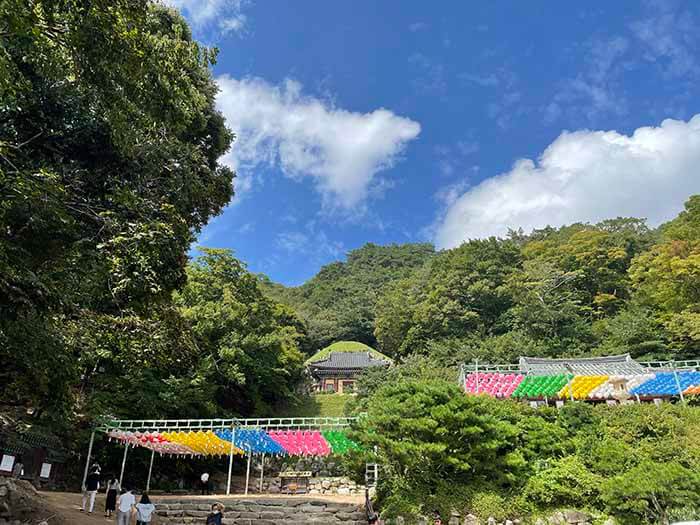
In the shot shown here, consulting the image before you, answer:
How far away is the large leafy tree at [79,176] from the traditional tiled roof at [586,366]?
54.2ft

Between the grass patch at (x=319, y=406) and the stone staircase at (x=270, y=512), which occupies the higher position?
the grass patch at (x=319, y=406)

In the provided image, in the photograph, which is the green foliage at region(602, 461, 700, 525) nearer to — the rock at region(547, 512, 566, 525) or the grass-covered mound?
the rock at region(547, 512, 566, 525)

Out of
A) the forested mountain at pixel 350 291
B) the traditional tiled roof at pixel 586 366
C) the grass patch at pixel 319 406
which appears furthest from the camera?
the forested mountain at pixel 350 291

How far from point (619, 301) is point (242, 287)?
78.3ft

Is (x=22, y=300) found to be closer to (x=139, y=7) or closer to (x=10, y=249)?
(x=10, y=249)

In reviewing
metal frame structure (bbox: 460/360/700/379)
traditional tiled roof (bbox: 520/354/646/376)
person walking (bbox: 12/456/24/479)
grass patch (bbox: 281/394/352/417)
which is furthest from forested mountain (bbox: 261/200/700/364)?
person walking (bbox: 12/456/24/479)

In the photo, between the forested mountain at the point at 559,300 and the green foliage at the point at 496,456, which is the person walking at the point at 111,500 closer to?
Result: the green foliage at the point at 496,456

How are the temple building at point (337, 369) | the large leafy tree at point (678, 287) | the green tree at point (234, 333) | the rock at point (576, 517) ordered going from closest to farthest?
the rock at point (576, 517) < the green tree at point (234, 333) < the large leafy tree at point (678, 287) < the temple building at point (337, 369)

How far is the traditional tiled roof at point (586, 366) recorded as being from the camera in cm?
1941

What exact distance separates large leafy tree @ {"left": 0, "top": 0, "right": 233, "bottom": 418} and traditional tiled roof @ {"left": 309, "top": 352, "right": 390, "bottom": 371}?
88.1ft

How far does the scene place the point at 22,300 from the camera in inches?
197

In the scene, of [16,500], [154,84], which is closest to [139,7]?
[154,84]

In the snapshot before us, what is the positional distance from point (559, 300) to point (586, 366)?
918 cm

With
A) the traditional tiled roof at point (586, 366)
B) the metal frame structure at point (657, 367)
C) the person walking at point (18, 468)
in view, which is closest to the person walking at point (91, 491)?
the person walking at point (18, 468)
